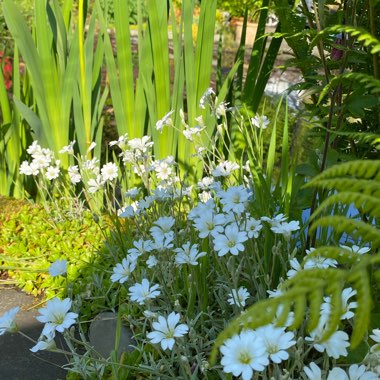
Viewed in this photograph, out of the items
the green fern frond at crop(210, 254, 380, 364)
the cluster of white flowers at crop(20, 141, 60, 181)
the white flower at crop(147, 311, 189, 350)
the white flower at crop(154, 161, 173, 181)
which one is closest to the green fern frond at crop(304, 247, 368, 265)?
the green fern frond at crop(210, 254, 380, 364)

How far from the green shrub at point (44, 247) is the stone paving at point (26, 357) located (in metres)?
0.11

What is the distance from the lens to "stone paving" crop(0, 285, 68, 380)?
1.91m

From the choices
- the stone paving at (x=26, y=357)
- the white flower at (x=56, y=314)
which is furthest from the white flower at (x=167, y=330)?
the stone paving at (x=26, y=357)

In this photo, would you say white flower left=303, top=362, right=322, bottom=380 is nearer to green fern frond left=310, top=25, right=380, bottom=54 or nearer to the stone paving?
green fern frond left=310, top=25, right=380, bottom=54

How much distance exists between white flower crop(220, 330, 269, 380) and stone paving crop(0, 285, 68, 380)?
0.82 meters

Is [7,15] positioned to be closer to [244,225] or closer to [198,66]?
[198,66]

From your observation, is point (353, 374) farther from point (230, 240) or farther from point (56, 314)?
point (56, 314)

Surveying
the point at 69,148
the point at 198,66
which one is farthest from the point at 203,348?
the point at 198,66

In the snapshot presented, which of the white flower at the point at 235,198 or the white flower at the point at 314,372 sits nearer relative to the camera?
the white flower at the point at 314,372

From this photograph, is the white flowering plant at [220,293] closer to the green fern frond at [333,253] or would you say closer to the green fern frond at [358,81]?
the green fern frond at [333,253]

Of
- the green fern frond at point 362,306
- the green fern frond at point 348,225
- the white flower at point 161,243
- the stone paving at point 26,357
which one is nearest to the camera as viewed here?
the green fern frond at point 362,306

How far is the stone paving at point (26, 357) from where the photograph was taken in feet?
6.26

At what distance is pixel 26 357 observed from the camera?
6.57ft

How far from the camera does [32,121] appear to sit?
2.91 m
